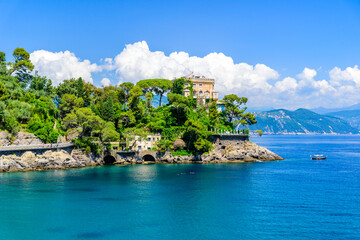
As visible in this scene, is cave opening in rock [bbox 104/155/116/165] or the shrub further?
the shrub

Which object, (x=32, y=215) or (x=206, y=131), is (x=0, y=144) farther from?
(x=206, y=131)

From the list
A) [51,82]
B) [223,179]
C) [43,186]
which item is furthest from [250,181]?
[51,82]

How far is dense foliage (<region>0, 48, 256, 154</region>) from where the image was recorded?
74938 millimetres

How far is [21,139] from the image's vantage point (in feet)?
230

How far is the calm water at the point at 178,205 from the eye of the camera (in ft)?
110

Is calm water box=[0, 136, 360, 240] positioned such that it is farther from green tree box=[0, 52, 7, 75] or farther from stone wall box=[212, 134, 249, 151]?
green tree box=[0, 52, 7, 75]

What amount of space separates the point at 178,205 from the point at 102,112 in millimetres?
50315

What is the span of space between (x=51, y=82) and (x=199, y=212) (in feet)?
231

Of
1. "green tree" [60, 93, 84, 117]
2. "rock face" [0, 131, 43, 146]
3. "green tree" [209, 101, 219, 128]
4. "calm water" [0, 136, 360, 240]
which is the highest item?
"green tree" [60, 93, 84, 117]

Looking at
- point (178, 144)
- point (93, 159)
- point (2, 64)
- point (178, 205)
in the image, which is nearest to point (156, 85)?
point (178, 144)

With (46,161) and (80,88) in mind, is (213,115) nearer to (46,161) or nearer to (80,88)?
(80,88)

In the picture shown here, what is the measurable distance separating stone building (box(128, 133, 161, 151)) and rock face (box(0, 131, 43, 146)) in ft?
75.0

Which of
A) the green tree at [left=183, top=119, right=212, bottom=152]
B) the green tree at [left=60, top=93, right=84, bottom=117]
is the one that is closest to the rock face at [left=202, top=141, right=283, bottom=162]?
the green tree at [left=183, top=119, right=212, bottom=152]

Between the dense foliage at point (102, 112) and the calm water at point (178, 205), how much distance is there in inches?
565
